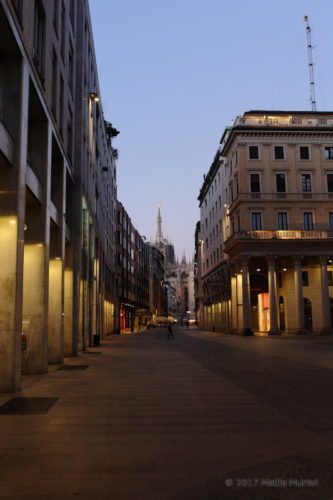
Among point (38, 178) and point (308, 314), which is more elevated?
point (38, 178)

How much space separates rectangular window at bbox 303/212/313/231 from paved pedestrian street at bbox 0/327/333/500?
142 ft

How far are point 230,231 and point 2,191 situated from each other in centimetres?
5156

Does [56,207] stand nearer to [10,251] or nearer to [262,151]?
[10,251]

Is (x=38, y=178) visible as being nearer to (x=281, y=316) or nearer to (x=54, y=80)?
(x=54, y=80)

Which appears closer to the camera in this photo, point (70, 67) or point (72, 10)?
point (70, 67)

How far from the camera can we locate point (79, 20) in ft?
98.6

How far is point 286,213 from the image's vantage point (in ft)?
188

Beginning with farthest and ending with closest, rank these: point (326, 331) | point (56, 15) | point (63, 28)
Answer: point (326, 331)
point (63, 28)
point (56, 15)

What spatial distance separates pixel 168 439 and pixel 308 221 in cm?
5219

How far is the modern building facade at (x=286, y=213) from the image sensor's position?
55375 mm

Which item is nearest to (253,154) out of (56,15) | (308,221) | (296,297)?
(308,221)

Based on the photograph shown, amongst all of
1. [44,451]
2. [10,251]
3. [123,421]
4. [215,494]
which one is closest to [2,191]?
[10,251]

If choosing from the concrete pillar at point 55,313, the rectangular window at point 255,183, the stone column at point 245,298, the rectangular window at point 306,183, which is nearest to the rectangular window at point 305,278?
the stone column at point 245,298

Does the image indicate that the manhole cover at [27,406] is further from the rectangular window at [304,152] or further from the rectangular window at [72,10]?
the rectangular window at [304,152]
